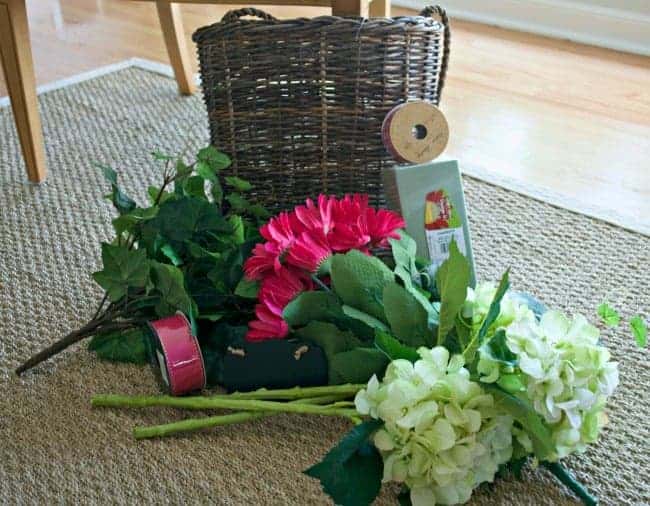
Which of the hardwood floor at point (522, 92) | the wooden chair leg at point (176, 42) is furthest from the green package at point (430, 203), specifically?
the wooden chair leg at point (176, 42)

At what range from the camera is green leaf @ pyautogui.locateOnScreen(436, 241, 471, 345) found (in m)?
0.80

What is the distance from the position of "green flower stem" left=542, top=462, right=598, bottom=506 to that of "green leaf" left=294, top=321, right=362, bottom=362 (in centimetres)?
25

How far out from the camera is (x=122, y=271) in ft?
3.20

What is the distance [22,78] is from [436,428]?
106cm

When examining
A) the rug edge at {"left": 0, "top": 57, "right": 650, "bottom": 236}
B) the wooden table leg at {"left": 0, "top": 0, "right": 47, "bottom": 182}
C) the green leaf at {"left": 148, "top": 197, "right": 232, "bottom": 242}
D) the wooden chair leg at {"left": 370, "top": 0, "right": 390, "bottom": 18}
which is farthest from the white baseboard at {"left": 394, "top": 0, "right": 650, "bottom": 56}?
the green leaf at {"left": 148, "top": 197, "right": 232, "bottom": 242}

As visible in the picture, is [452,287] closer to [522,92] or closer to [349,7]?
[349,7]

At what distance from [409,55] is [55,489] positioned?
0.70 m

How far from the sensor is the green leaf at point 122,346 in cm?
101

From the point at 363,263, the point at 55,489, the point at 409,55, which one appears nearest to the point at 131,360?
the point at 55,489

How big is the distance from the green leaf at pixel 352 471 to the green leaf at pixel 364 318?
14 centimetres

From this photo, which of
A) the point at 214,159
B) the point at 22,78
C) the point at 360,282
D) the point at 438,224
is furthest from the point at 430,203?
the point at 22,78

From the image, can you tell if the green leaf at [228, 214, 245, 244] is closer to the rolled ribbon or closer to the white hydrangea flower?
the rolled ribbon

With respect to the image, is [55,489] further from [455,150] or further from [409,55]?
[455,150]

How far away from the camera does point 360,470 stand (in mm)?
746
